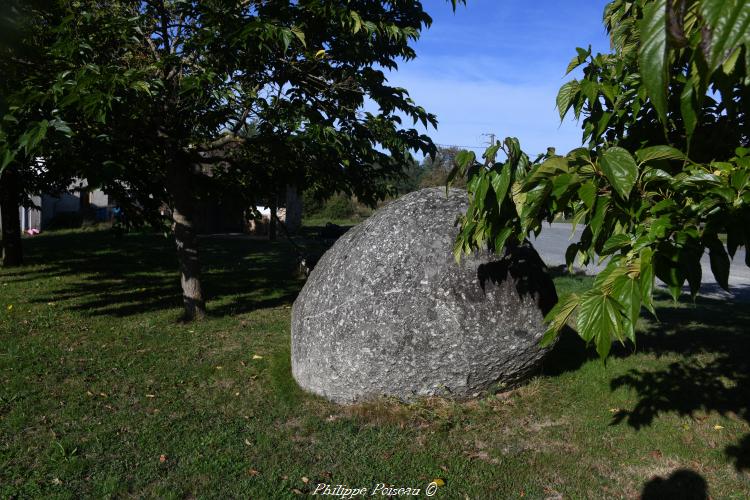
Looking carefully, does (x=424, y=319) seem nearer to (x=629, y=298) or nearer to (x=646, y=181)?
(x=646, y=181)

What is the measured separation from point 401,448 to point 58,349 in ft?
14.8

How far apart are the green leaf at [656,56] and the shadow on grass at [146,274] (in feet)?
27.9

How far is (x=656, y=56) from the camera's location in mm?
1048

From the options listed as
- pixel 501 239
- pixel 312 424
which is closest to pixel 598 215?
pixel 501 239

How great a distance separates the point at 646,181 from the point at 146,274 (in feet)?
39.1

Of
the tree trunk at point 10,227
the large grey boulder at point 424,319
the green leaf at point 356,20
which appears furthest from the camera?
the tree trunk at point 10,227

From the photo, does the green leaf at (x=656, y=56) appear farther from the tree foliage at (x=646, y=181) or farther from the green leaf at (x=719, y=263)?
the green leaf at (x=719, y=263)

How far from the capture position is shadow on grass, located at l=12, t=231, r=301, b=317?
32.0 feet

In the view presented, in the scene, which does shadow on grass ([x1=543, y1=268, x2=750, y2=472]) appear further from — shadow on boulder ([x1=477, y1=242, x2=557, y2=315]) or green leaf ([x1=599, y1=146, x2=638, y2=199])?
green leaf ([x1=599, y1=146, x2=638, y2=199])

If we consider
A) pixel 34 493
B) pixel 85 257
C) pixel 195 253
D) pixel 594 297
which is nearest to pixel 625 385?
pixel 594 297

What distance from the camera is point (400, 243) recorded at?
5.55m

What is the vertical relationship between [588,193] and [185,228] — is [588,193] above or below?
above

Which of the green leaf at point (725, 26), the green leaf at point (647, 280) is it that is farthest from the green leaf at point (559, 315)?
the green leaf at point (725, 26)

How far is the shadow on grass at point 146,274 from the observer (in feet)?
32.0
